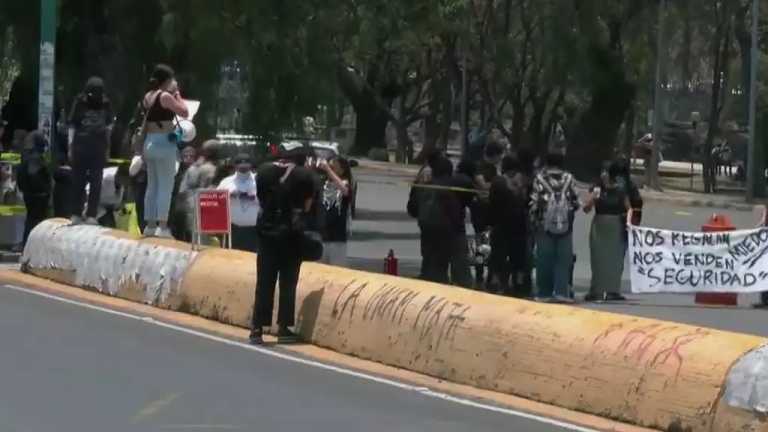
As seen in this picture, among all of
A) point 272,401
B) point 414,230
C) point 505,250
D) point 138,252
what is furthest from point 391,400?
point 414,230

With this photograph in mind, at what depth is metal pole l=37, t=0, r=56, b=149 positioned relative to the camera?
68.2 feet

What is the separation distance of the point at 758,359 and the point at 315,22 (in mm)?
16193

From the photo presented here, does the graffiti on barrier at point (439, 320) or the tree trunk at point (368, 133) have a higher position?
the tree trunk at point (368, 133)

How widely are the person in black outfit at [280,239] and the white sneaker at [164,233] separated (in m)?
3.68

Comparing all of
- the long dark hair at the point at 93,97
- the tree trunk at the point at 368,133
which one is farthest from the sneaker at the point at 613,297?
the tree trunk at the point at 368,133

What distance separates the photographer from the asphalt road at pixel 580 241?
17609 millimetres

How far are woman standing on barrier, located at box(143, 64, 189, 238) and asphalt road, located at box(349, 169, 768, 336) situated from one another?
198 inches

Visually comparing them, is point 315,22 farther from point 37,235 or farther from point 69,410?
point 69,410

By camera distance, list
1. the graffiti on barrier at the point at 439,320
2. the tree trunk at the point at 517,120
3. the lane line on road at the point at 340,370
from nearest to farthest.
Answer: the lane line on road at the point at 340,370 < the graffiti on barrier at the point at 439,320 < the tree trunk at the point at 517,120

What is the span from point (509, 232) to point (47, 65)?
6772 mm

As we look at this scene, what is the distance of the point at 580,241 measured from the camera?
29.4 m

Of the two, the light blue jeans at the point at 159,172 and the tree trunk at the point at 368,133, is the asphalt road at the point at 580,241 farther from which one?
the tree trunk at the point at 368,133

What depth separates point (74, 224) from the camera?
695 inches

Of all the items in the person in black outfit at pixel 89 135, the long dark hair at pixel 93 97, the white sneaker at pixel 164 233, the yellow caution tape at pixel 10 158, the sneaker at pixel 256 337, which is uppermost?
the long dark hair at pixel 93 97
